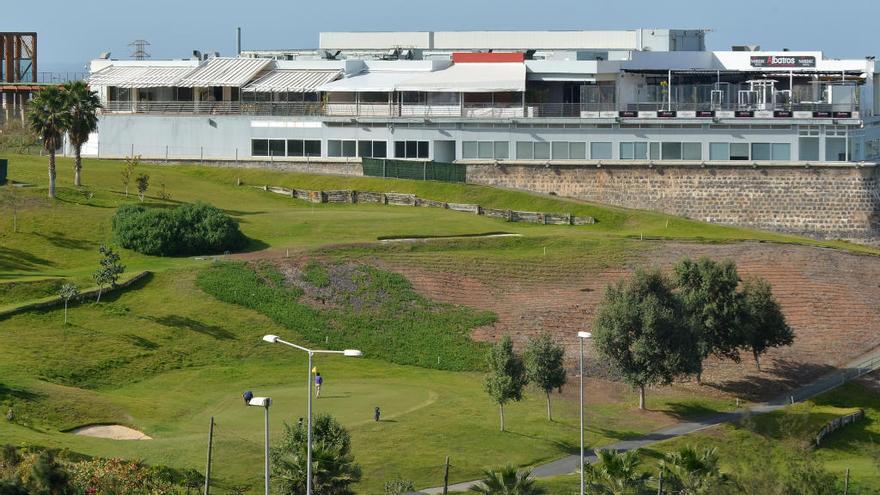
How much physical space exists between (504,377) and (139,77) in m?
73.1

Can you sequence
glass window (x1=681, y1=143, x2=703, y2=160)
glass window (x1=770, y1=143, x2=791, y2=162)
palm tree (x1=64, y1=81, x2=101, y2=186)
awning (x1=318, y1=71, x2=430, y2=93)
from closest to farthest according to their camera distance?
palm tree (x1=64, y1=81, x2=101, y2=186), glass window (x1=770, y1=143, x2=791, y2=162), glass window (x1=681, y1=143, x2=703, y2=160), awning (x1=318, y1=71, x2=430, y2=93)

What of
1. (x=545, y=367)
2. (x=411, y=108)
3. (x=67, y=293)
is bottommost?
(x=545, y=367)

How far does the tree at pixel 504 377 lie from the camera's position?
259ft

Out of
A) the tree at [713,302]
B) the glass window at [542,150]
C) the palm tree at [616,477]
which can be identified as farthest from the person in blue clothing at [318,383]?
the glass window at [542,150]

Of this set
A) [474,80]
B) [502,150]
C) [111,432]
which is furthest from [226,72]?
[111,432]

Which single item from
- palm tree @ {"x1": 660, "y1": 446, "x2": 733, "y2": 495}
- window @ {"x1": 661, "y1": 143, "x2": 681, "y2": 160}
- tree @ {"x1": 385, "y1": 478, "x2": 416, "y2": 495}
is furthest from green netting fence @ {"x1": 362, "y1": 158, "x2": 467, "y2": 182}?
palm tree @ {"x1": 660, "y1": 446, "x2": 733, "y2": 495}

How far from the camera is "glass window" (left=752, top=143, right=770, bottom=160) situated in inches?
4830

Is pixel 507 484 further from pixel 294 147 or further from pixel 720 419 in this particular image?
pixel 294 147

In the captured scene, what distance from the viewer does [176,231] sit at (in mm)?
103688

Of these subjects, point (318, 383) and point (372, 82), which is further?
point (372, 82)

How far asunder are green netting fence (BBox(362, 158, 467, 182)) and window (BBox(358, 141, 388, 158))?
13.0 feet

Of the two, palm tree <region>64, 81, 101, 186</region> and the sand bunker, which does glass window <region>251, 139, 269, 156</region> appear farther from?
the sand bunker

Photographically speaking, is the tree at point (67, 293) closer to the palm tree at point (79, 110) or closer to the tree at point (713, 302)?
the palm tree at point (79, 110)

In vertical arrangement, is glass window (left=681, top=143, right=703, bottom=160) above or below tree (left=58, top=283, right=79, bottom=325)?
above
